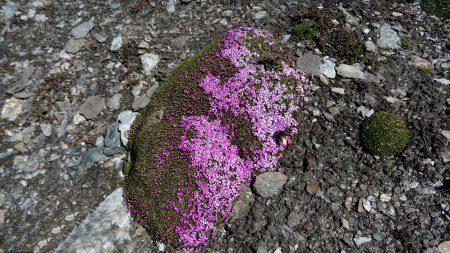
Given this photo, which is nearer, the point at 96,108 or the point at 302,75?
the point at 302,75

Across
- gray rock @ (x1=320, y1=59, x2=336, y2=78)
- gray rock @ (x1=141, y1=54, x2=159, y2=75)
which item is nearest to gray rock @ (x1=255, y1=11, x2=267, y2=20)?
gray rock @ (x1=320, y1=59, x2=336, y2=78)

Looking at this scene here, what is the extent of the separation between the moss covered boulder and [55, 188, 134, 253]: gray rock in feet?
0.93

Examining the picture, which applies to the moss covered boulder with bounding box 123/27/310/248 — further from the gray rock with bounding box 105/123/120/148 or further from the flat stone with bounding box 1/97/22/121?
the flat stone with bounding box 1/97/22/121

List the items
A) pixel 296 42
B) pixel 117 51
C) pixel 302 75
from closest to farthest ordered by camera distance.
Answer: pixel 302 75
pixel 296 42
pixel 117 51

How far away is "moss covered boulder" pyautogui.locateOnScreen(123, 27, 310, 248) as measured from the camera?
7.11 m

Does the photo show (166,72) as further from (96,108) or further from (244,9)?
(244,9)

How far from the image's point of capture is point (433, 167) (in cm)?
719

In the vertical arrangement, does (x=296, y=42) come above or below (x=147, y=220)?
above

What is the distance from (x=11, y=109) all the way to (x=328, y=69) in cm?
817

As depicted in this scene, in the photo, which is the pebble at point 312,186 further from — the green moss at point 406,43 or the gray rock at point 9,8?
the gray rock at point 9,8

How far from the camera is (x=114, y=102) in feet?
31.8

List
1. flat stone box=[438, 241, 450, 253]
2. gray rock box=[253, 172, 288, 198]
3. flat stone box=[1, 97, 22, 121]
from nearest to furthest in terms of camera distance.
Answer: flat stone box=[438, 241, 450, 253], gray rock box=[253, 172, 288, 198], flat stone box=[1, 97, 22, 121]

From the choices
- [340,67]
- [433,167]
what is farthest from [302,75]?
[433,167]

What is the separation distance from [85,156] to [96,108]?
140 cm
